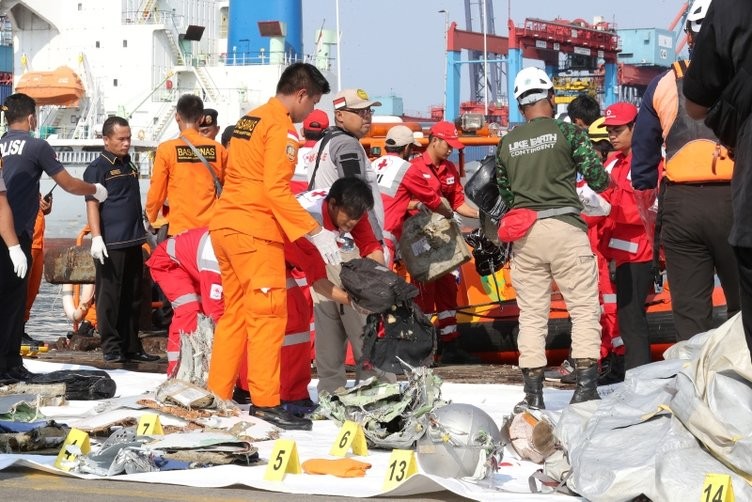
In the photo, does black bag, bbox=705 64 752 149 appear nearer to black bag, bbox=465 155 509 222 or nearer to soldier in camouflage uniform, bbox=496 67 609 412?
soldier in camouflage uniform, bbox=496 67 609 412

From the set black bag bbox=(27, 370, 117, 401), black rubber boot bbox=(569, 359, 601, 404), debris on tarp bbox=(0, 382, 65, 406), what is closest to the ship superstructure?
black bag bbox=(27, 370, 117, 401)

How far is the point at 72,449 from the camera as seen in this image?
5617mm

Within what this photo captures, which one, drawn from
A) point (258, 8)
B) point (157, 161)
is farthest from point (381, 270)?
point (258, 8)

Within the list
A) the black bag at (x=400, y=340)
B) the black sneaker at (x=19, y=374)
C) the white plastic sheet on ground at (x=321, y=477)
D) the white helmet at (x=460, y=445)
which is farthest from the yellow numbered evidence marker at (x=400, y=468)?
the black sneaker at (x=19, y=374)

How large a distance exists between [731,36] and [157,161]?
6.05 meters

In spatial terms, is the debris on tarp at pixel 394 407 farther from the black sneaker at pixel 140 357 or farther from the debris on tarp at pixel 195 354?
the black sneaker at pixel 140 357

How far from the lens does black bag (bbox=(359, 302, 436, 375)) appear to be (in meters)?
6.73

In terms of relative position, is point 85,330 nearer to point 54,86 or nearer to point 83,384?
point 83,384

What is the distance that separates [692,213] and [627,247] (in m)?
2.12

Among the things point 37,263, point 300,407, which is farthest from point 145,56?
point 300,407

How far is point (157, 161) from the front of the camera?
917cm

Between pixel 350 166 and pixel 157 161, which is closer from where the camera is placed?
pixel 350 166

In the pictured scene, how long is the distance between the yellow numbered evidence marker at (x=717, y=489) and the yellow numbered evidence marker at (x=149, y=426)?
2.87 metres

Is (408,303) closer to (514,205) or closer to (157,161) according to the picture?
(514,205)
